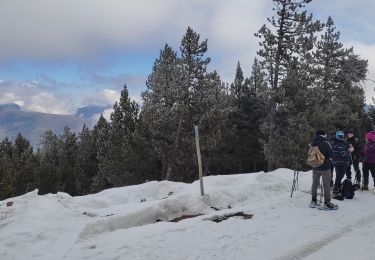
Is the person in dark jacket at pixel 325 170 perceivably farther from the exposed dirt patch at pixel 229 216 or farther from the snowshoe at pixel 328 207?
the exposed dirt patch at pixel 229 216

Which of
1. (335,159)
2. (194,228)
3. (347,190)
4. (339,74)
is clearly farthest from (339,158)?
(339,74)

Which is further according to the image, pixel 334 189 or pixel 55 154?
pixel 55 154

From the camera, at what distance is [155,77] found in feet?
175

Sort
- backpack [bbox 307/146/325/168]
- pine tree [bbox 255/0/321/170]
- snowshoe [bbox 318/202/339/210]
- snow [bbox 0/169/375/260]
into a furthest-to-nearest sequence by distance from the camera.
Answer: pine tree [bbox 255/0/321/170]
backpack [bbox 307/146/325/168]
snowshoe [bbox 318/202/339/210]
snow [bbox 0/169/375/260]

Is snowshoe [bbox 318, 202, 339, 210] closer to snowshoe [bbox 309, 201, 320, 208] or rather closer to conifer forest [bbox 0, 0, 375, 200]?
snowshoe [bbox 309, 201, 320, 208]

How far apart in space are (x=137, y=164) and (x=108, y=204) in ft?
79.8

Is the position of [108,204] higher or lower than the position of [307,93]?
lower

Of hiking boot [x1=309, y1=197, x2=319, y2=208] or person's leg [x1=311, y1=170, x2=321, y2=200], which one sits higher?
person's leg [x1=311, y1=170, x2=321, y2=200]

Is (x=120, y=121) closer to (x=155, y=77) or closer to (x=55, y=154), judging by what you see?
(x=155, y=77)

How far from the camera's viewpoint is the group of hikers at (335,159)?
11.2 metres

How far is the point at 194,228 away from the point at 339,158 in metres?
5.83

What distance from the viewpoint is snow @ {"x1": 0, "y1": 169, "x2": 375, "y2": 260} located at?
7734 mm

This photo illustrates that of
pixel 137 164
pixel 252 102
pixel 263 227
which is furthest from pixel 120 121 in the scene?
pixel 263 227

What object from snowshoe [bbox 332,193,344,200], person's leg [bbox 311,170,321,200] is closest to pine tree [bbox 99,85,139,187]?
snowshoe [bbox 332,193,344,200]
